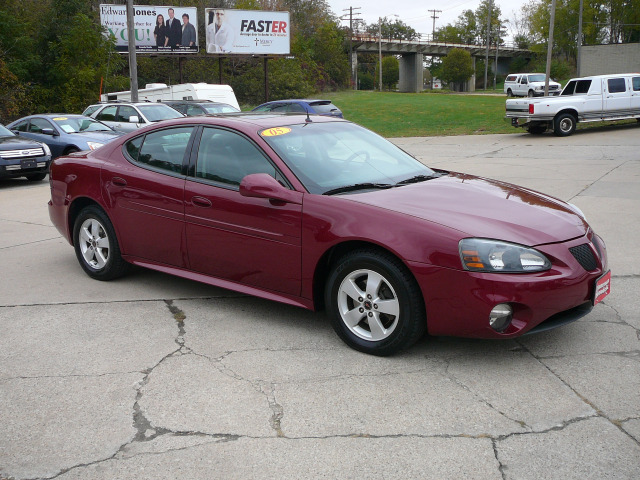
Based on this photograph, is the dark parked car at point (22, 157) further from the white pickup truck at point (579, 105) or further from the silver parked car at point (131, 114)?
the white pickup truck at point (579, 105)

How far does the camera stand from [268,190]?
4652 mm

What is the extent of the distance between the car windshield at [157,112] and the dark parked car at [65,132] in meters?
1.73

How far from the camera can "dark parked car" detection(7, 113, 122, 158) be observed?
1603cm

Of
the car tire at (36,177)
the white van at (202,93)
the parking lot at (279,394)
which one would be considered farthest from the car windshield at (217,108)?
the parking lot at (279,394)

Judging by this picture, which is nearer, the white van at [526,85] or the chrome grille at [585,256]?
the chrome grille at [585,256]

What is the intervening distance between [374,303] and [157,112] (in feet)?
52.7

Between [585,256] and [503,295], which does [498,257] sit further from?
[585,256]

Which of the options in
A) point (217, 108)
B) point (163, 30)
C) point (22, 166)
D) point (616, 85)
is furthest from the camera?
point (163, 30)

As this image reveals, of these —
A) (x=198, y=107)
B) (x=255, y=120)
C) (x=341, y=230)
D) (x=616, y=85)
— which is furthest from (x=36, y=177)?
(x=616, y=85)

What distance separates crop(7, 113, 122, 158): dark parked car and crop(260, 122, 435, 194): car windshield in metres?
11.5

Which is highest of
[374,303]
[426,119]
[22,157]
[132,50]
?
[132,50]

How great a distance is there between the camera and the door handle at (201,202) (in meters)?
5.13

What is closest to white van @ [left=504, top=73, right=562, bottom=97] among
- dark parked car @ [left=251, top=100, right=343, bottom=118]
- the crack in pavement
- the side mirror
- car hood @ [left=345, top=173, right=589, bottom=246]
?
dark parked car @ [left=251, top=100, right=343, bottom=118]

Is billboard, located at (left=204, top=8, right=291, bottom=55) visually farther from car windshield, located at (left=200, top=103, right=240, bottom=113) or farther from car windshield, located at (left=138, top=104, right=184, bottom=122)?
car windshield, located at (left=138, top=104, right=184, bottom=122)
